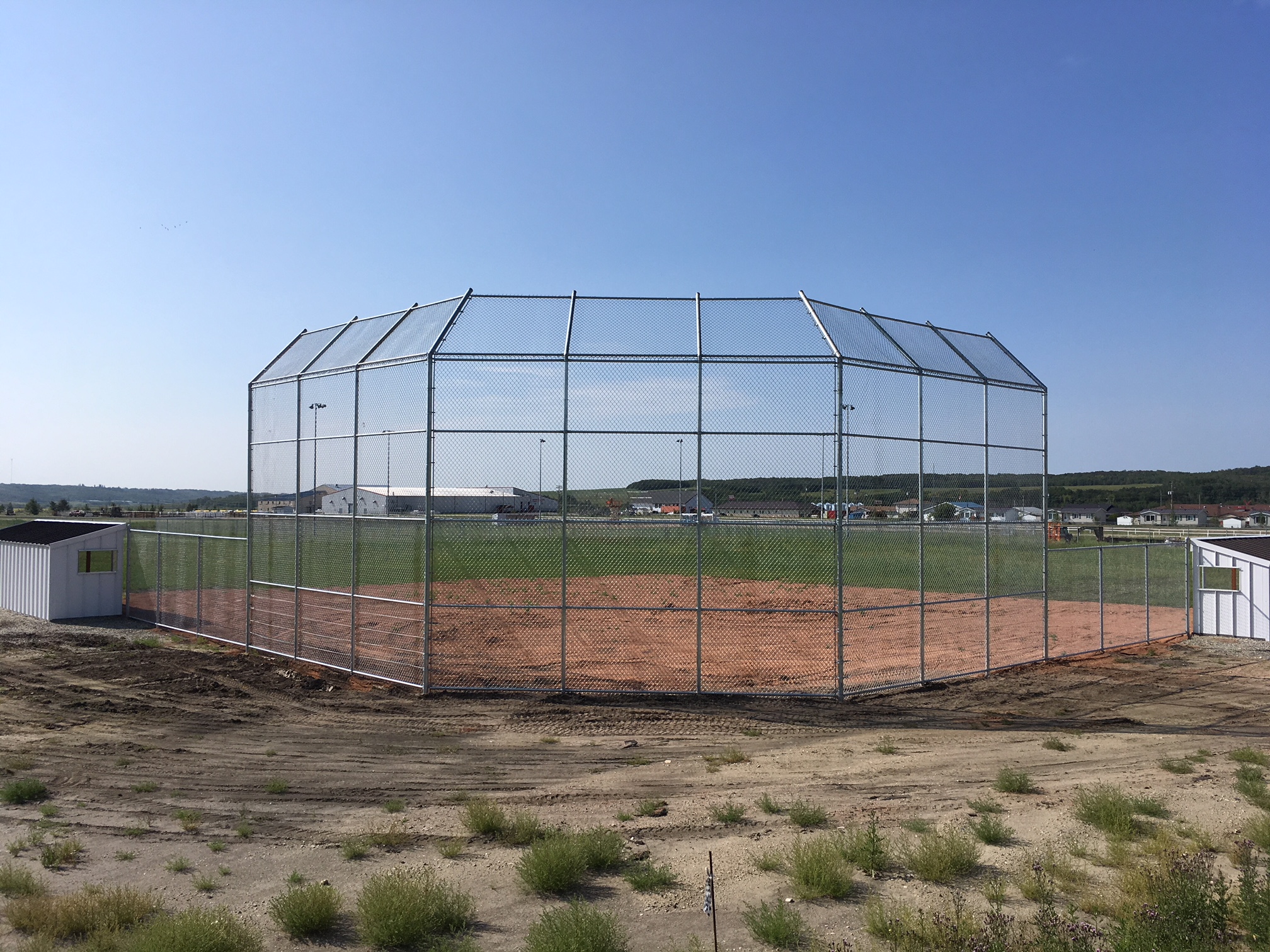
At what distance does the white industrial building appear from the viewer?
11.0 meters

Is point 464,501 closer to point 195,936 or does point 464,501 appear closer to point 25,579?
point 195,936

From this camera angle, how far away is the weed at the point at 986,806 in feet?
22.4

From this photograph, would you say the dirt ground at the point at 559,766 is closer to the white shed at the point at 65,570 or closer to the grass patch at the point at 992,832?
the grass patch at the point at 992,832

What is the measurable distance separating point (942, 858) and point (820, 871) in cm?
90

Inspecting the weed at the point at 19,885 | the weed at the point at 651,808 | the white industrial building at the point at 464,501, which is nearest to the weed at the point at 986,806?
the weed at the point at 651,808

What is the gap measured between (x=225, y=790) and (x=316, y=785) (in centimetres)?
79

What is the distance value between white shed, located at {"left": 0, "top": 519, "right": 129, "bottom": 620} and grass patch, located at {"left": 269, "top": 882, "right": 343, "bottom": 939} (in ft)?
54.5

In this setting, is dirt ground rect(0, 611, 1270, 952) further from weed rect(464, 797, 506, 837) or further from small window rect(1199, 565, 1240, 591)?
small window rect(1199, 565, 1240, 591)

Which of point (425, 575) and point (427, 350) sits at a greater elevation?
point (427, 350)

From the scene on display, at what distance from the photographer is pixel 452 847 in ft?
19.9

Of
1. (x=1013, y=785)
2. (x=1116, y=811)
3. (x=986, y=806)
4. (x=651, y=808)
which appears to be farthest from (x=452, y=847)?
(x=1116, y=811)

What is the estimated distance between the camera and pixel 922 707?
10.9 metres

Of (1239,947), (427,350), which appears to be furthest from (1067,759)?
(427,350)

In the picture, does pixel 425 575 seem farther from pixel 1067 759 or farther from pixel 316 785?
pixel 1067 759
